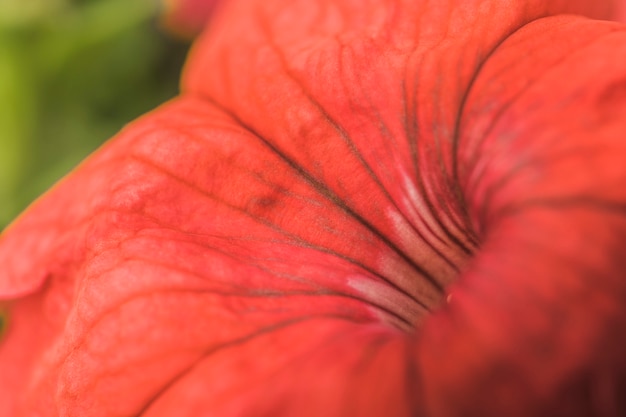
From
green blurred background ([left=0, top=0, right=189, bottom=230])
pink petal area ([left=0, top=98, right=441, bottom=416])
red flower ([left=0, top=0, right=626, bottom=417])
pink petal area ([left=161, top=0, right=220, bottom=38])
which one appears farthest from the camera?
pink petal area ([left=161, top=0, right=220, bottom=38])

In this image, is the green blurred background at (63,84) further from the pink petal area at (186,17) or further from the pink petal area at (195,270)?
the pink petal area at (195,270)

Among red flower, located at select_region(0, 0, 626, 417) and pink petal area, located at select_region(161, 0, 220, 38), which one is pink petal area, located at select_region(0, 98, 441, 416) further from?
pink petal area, located at select_region(161, 0, 220, 38)

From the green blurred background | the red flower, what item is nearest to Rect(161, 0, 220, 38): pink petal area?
the green blurred background

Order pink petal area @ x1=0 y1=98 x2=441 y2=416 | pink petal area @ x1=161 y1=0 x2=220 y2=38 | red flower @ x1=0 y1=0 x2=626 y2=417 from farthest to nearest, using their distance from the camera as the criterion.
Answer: pink petal area @ x1=161 y1=0 x2=220 y2=38
pink petal area @ x1=0 y1=98 x2=441 y2=416
red flower @ x1=0 y1=0 x2=626 y2=417

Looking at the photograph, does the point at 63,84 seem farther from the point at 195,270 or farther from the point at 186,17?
the point at 195,270

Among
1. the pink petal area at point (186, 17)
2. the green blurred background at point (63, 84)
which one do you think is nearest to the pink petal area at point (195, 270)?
the green blurred background at point (63, 84)
